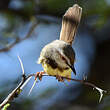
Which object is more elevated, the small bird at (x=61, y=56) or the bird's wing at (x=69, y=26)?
the bird's wing at (x=69, y=26)

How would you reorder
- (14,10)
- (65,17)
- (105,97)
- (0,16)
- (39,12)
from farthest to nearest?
(0,16), (14,10), (39,12), (105,97), (65,17)

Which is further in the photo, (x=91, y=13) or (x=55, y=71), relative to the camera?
(x=91, y=13)

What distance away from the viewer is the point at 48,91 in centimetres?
295

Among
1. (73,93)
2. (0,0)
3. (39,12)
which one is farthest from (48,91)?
(0,0)

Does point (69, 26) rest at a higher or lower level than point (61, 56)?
higher

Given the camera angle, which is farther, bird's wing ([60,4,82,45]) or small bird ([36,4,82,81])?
bird's wing ([60,4,82,45])

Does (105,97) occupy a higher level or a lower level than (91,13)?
lower

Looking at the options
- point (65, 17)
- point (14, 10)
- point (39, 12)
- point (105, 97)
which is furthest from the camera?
point (14, 10)

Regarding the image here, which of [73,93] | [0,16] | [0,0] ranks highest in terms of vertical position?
[0,0]

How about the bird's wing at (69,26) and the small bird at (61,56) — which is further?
the bird's wing at (69,26)

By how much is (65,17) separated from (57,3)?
143cm

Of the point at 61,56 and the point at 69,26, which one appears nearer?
the point at 61,56

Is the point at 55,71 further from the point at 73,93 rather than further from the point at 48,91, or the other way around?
the point at 73,93

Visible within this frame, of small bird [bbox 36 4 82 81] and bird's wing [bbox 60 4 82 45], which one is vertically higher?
bird's wing [bbox 60 4 82 45]
